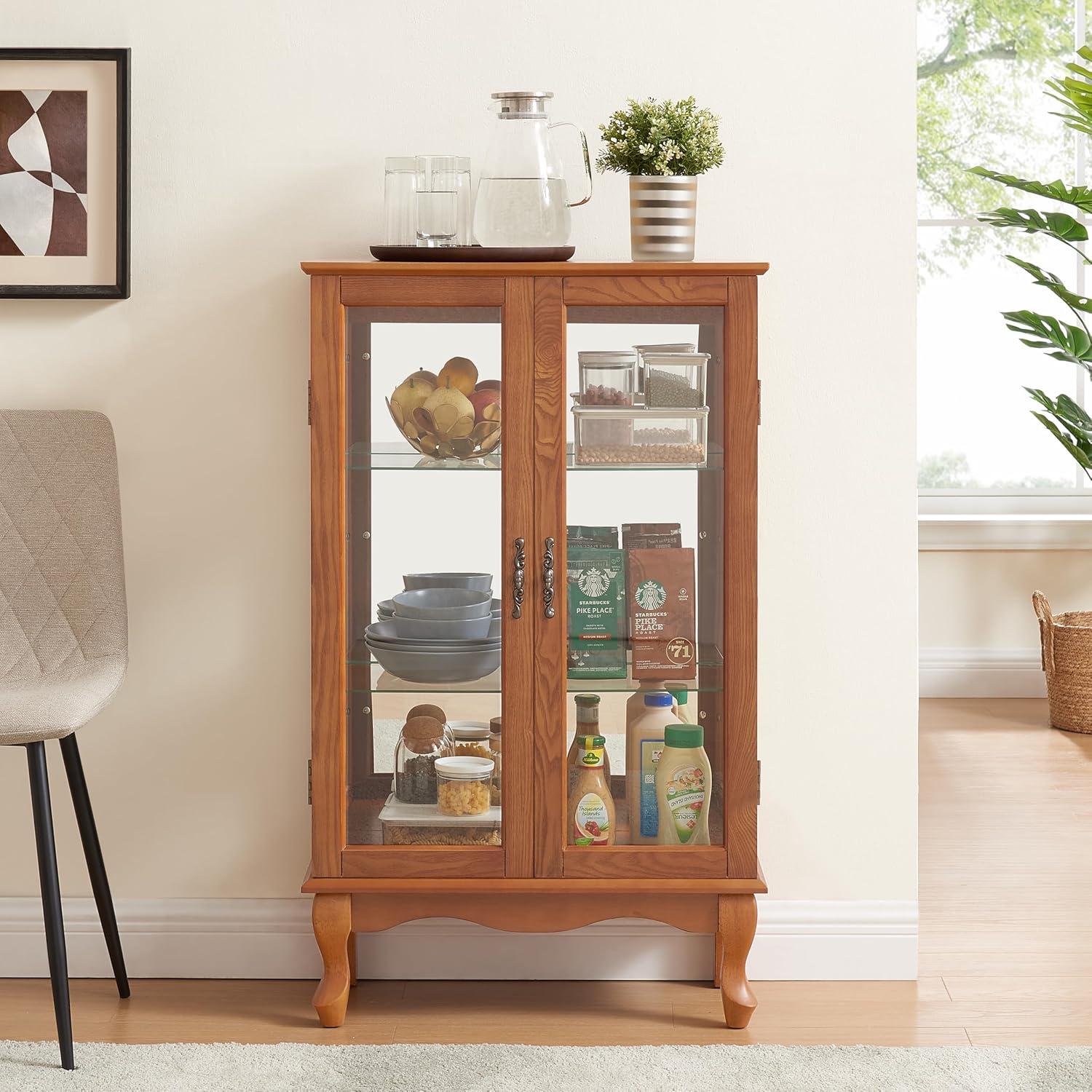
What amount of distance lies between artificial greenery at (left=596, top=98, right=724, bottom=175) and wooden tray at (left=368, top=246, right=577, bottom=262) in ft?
0.62

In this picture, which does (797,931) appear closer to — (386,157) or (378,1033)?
(378,1033)

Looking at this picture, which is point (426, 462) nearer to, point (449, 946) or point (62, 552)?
point (62, 552)

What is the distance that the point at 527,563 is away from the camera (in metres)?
2.04

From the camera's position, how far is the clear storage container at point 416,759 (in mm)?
2127

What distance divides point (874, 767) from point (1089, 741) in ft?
7.20

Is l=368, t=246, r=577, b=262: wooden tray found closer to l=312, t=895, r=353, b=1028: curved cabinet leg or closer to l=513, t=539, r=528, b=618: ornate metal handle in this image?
l=513, t=539, r=528, b=618: ornate metal handle

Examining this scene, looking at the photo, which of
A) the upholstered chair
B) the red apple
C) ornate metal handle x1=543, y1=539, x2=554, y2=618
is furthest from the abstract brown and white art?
ornate metal handle x1=543, y1=539, x2=554, y2=618

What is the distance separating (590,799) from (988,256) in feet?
11.7

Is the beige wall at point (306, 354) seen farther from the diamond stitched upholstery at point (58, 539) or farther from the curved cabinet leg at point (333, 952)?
the curved cabinet leg at point (333, 952)

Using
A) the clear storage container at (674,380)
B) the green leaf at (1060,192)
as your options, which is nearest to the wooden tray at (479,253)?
the clear storage container at (674,380)

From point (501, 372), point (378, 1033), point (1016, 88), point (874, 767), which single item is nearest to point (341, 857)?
point (378, 1033)

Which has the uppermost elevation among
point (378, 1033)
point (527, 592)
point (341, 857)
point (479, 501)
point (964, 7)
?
point (964, 7)

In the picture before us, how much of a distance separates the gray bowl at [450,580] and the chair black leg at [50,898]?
658mm

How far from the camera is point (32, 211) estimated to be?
7.38 ft
